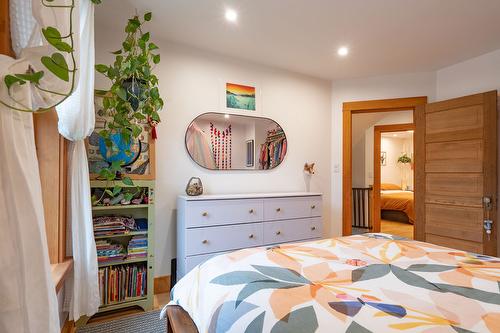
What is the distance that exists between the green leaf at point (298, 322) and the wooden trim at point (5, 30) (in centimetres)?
122

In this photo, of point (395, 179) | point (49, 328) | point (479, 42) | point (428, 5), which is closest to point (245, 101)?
point (428, 5)

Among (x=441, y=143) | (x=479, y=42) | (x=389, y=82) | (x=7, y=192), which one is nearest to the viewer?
(x=7, y=192)

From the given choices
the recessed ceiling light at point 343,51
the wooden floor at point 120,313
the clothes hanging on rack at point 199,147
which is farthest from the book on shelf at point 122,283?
the recessed ceiling light at point 343,51

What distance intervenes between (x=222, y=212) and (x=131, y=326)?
3.55ft

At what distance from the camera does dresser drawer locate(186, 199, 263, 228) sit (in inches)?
88.8

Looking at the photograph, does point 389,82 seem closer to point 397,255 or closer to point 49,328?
point 397,255

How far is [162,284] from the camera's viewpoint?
252 centimetres

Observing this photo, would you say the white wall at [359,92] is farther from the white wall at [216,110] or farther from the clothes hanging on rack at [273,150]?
the clothes hanging on rack at [273,150]

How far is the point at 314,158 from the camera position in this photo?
3.50 m

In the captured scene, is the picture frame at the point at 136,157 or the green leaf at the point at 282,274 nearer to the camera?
the green leaf at the point at 282,274

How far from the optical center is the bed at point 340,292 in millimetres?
736

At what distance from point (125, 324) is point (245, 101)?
2380mm

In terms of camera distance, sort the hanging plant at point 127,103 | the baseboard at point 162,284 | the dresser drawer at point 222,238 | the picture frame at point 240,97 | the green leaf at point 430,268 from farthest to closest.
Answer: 1. the picture frame at point 240,97
2. the baseboard at point 162,284
3. the dresser drawer at point 222,238
4. the hanging plant at point 127,103
5. the green leaf at point 430,268

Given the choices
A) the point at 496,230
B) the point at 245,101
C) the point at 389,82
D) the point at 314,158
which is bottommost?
the point at 496,230
